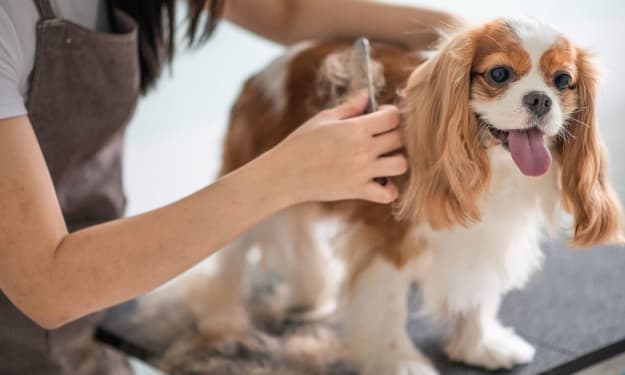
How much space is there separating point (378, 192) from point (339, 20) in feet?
1.12

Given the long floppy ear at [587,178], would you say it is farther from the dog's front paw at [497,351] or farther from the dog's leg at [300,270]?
the dog's leg at [300,270]

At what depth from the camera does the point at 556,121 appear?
797 millimetres

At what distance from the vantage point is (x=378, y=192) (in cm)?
89

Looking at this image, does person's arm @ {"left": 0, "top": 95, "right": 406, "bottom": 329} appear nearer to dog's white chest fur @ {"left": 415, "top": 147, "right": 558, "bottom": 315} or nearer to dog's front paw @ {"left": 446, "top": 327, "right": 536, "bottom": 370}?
dog's white chest fur @ {"left": 415, "top": 147, "right": 558, "bottom": 315}

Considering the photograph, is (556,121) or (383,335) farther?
(383,335)

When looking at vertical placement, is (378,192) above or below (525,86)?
below

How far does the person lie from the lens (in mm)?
873

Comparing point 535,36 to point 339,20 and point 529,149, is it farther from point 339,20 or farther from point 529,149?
point 339,20

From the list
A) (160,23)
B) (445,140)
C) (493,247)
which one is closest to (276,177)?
(445,140)

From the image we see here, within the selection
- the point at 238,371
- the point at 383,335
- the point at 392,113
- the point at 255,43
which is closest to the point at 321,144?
the point at 392,113

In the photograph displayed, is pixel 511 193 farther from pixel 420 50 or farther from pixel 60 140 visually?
pixel 60 140

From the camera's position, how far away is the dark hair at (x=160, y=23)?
115 cm

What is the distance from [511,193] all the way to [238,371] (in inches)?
18.6

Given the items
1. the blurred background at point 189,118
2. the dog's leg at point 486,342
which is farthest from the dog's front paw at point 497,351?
the blurred background at point 189,118
